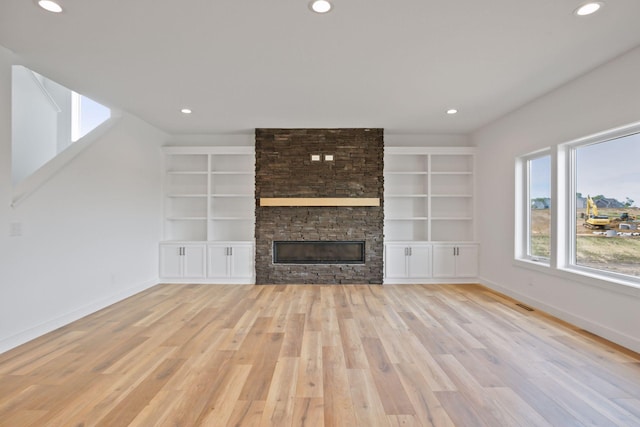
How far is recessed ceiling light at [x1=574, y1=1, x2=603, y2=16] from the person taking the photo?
1985 millimetres

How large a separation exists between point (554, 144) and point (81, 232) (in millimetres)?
5579

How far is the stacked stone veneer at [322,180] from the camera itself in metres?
5.12

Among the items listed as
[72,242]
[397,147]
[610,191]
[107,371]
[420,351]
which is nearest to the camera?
[107,371]

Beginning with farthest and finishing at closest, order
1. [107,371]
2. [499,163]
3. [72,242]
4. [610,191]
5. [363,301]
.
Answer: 1. [499,163]
2. [363,301]
3. [72,242]
4. [610,191]
5. [107,371]

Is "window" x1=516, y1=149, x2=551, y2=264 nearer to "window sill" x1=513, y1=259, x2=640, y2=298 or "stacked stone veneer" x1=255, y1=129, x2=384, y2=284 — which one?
"window sill" x1=513, y1=259, x2=640, y2=298

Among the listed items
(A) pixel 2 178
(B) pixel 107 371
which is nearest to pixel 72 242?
(A) pixel 2 178

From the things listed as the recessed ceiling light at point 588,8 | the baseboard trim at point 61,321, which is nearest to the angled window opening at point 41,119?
the baseboard trim at point 61,321

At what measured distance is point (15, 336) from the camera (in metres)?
2.67

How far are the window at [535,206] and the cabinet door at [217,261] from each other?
448cm

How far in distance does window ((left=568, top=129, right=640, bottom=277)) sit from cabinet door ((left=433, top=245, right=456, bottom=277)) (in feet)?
5.96

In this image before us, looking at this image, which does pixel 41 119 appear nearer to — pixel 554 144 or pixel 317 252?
pixel 317 252

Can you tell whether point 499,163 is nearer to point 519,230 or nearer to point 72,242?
point 519,230

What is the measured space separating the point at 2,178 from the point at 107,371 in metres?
1.94

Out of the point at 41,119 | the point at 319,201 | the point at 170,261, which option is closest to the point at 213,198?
the point at 170,261
